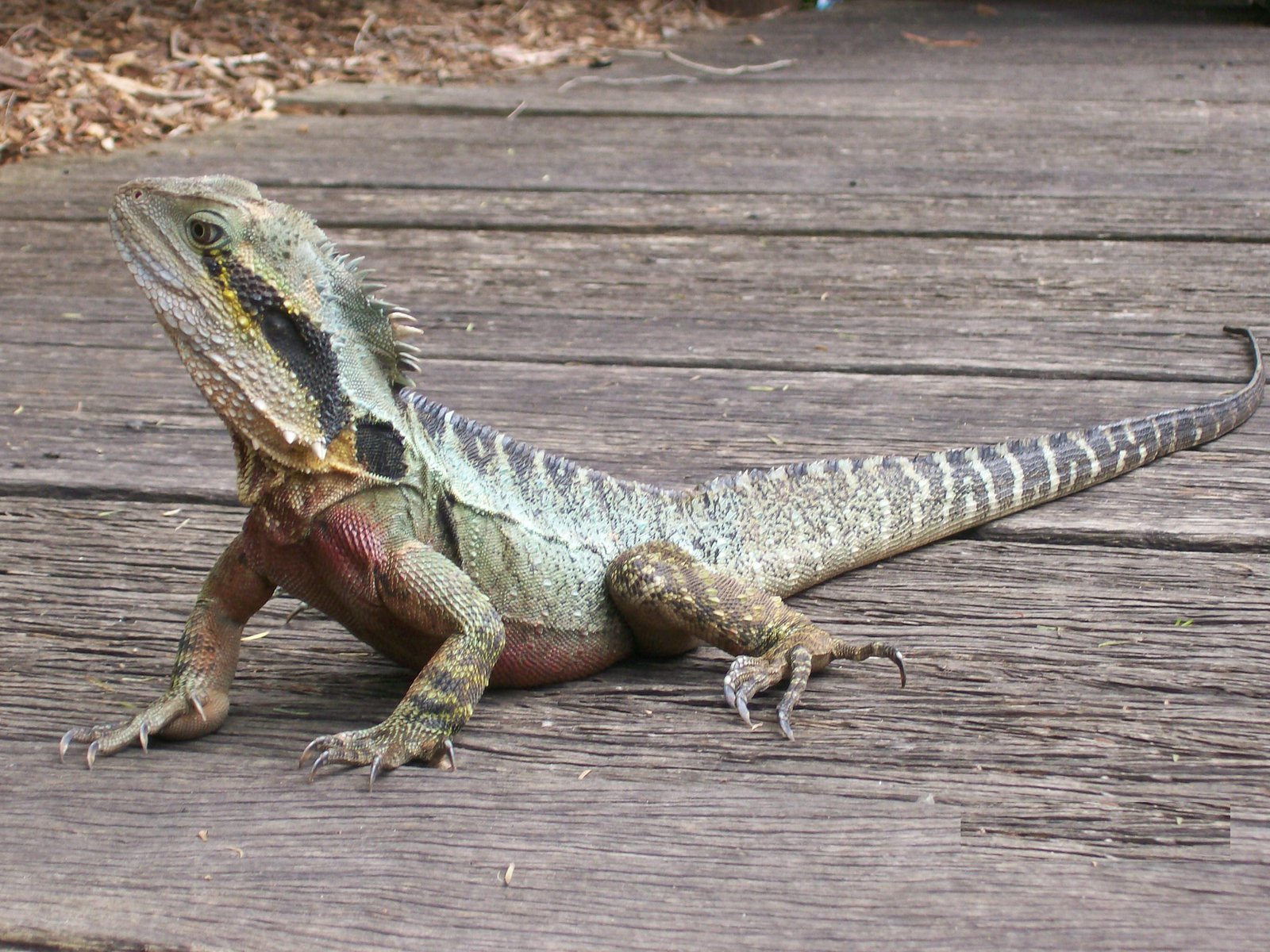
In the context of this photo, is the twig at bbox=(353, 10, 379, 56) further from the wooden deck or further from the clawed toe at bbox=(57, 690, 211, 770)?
the clawed toe at bbox=(57, 690, 211, 770)

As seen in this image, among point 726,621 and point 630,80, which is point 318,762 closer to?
point 726,621

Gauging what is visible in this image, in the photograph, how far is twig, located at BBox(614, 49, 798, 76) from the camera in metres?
8.20

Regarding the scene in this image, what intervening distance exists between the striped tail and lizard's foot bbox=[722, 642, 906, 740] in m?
0.38

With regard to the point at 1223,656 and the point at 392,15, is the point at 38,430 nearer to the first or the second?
the point at 1223,656

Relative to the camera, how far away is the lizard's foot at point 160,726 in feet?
8.05

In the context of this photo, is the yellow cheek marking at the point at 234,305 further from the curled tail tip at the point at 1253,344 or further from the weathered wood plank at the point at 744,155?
the weathered wood plank at the point at 744,155

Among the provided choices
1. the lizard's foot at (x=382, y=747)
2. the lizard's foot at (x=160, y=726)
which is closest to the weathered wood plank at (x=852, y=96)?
the lizard's foot at (x=160, y=726)

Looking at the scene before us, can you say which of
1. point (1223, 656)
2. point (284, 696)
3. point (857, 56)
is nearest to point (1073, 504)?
point (1223, 656)

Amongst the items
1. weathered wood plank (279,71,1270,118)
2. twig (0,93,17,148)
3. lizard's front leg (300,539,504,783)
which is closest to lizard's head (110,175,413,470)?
lizard's front leg (300,539,504,783)

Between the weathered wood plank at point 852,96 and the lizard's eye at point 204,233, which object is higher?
the lizard's eye at point 204,233

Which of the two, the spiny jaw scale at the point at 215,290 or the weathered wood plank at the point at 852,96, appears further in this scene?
the weathered wood plank at the point at 852,96

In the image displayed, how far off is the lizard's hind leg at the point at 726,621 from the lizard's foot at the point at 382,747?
54cm

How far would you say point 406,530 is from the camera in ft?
8.50

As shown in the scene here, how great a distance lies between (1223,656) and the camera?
8.52 feet
